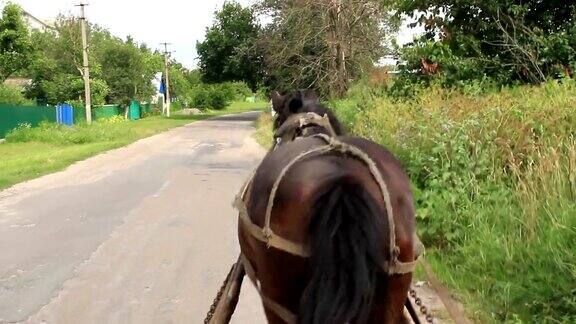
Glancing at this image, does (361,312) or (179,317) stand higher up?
(361,312)

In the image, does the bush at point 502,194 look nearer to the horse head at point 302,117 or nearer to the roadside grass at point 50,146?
the horse head at point 302,117

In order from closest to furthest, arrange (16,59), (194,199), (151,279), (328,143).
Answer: (328,143) < (151,279) < (194,199) < (16,59)

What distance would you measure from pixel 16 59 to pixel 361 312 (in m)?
33.4

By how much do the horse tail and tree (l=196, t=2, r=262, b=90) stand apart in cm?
4289

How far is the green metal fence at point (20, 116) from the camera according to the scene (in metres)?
27.1

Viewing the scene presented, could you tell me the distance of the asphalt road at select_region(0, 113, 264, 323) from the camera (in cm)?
541

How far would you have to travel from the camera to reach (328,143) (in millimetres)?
2760

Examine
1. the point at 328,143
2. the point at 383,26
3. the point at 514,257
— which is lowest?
A: the point at 514,257

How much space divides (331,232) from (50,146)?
23.0m

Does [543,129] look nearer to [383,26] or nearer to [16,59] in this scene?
[383,26]

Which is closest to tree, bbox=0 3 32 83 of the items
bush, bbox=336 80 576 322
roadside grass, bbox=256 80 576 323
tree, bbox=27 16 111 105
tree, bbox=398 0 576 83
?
tree, bbox=27 16 111 105

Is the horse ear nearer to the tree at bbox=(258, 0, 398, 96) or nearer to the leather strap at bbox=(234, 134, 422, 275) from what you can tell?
the leather strap at bbox=(234, 134, 422, 275)

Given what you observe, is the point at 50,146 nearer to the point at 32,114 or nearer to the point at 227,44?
the point at 32,114

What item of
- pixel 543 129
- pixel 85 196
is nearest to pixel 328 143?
pixel 543 129
